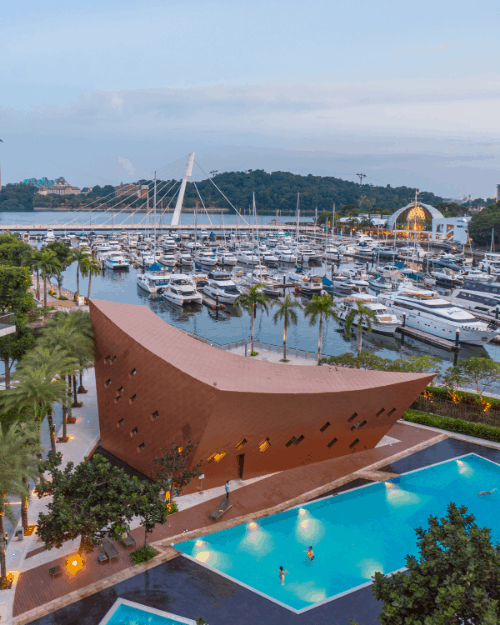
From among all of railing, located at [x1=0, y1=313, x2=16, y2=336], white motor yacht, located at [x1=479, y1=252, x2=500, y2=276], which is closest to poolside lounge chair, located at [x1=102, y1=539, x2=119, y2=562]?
railing, located at [x1=0, y1=313, x2=16, y2=336]

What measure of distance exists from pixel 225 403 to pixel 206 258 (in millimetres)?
80806

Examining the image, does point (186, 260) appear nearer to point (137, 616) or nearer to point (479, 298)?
point (479, 298)

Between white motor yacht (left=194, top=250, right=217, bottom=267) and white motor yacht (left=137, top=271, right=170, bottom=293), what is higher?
white motor yacht (left=194, top=250, right=217, bottom=267)

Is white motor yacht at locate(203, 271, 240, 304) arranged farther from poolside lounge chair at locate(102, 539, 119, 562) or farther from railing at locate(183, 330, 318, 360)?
poolside lounge chair at locate(102, 539, 119, 562)

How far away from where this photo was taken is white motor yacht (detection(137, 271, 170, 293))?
252 ft

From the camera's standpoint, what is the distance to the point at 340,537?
19781 mm

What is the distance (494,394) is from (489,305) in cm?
3346

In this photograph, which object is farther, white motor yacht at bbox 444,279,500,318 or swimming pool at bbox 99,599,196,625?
white motor yacht at bbox 444,279,500,318

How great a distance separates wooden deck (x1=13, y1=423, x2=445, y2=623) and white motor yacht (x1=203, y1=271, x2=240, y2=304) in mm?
40570

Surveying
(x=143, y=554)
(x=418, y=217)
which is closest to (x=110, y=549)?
(x=143, y=554)

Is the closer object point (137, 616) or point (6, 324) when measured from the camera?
point (137, 616)

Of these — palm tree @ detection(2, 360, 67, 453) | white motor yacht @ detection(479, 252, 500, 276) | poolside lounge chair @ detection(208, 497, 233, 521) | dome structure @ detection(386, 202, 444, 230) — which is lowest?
poolside lounge chair @ detection(208, 497, 233, 521)

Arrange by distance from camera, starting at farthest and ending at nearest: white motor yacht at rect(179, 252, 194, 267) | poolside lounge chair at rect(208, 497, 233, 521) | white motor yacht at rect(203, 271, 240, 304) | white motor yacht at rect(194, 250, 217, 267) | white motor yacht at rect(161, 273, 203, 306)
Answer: white motor yacht at rect(179, 252, 194, 267) < white motor yacht at rect(194, 250, 217, 267) < white motor yacht at rect(161, 273, 203, 306) < white motor yacht at rect(203, 271, 240, 304) < poolside lounge chair at rect(208, 497, 233, 521)

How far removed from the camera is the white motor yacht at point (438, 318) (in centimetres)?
5075
